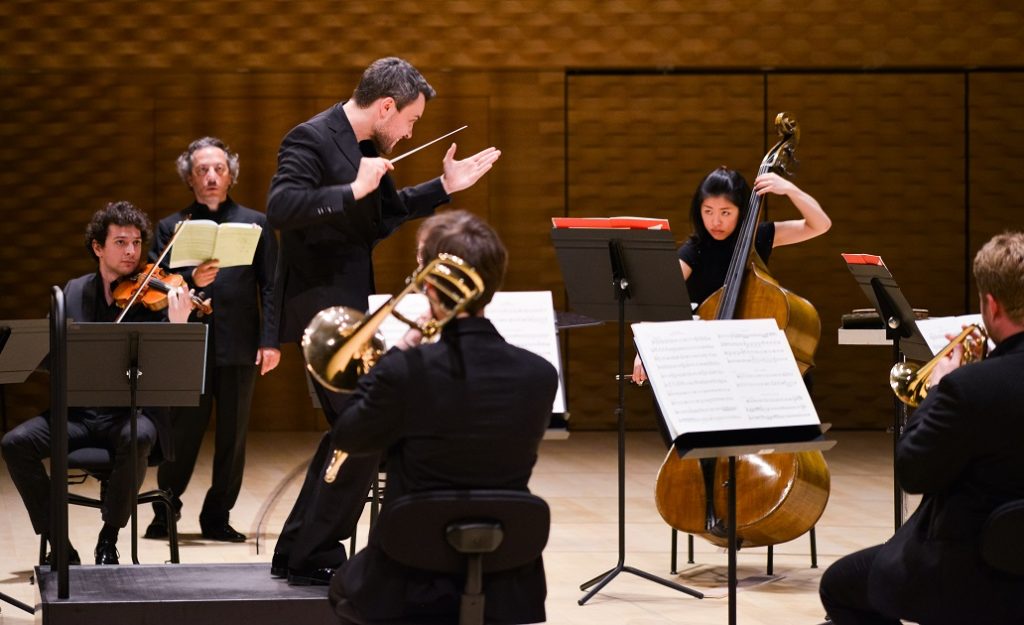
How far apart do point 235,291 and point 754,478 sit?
2.28 metres

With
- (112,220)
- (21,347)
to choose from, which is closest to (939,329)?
(21,347)

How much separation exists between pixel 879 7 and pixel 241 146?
155 inches

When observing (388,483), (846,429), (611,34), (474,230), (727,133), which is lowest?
(846,429)

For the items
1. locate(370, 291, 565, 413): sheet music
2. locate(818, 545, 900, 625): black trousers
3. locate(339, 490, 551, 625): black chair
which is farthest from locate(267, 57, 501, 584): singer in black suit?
locate(818, 545, 900, 625): black trousers

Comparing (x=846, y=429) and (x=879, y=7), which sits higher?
(x=879, y=7)

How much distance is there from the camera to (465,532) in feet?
7.89

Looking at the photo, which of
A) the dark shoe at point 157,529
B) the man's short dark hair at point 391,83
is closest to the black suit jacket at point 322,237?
the man's short dark hair at point 391,83

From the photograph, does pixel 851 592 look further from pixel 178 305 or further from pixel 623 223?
pixel 178 305

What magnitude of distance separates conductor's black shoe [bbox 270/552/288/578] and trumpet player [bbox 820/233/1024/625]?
170cm

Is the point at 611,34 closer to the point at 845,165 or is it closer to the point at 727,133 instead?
the point at 727,133

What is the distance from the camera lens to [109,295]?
15.9 feet

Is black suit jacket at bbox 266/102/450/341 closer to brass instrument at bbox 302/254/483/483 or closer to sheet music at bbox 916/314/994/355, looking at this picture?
brass instrument at bbox 302/254/483/483

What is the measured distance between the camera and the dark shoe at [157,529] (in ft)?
17.2

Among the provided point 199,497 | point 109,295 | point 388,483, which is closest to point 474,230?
point 388,483
